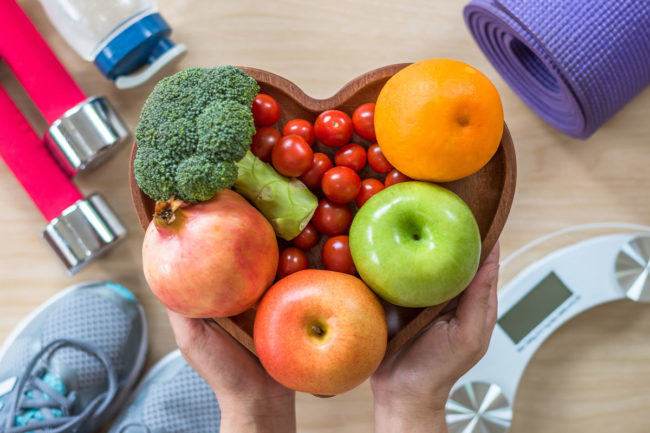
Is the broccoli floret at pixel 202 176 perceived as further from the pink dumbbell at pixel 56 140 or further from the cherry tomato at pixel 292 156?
the pink dumbbell at pixel 56 140

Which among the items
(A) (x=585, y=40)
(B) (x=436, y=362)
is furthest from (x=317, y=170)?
(A) (x=585, y=40)

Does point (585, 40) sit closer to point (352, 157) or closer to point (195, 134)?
point (352, 157)

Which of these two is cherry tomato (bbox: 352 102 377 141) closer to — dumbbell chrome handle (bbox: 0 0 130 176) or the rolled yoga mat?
the rolled yoga mat

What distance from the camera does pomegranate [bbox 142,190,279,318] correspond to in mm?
590

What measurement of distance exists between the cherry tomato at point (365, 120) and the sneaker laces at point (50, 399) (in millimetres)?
Answer: 681

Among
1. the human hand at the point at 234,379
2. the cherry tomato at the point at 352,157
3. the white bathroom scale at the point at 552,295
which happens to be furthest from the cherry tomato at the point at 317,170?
the white bathroom scale at the point at 552,295

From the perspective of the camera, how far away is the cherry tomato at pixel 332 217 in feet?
2.30

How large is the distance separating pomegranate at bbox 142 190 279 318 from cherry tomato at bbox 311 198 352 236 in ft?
0.33

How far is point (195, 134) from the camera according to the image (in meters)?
0.61

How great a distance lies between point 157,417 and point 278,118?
675 millimetres

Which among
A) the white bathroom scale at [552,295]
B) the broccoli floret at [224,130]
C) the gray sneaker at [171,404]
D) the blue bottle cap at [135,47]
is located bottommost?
the white bathroom scale at [552,295]

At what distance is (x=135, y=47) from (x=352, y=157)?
0.46m

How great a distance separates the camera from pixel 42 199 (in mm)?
920

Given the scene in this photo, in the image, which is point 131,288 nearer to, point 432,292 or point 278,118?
point 278,118
